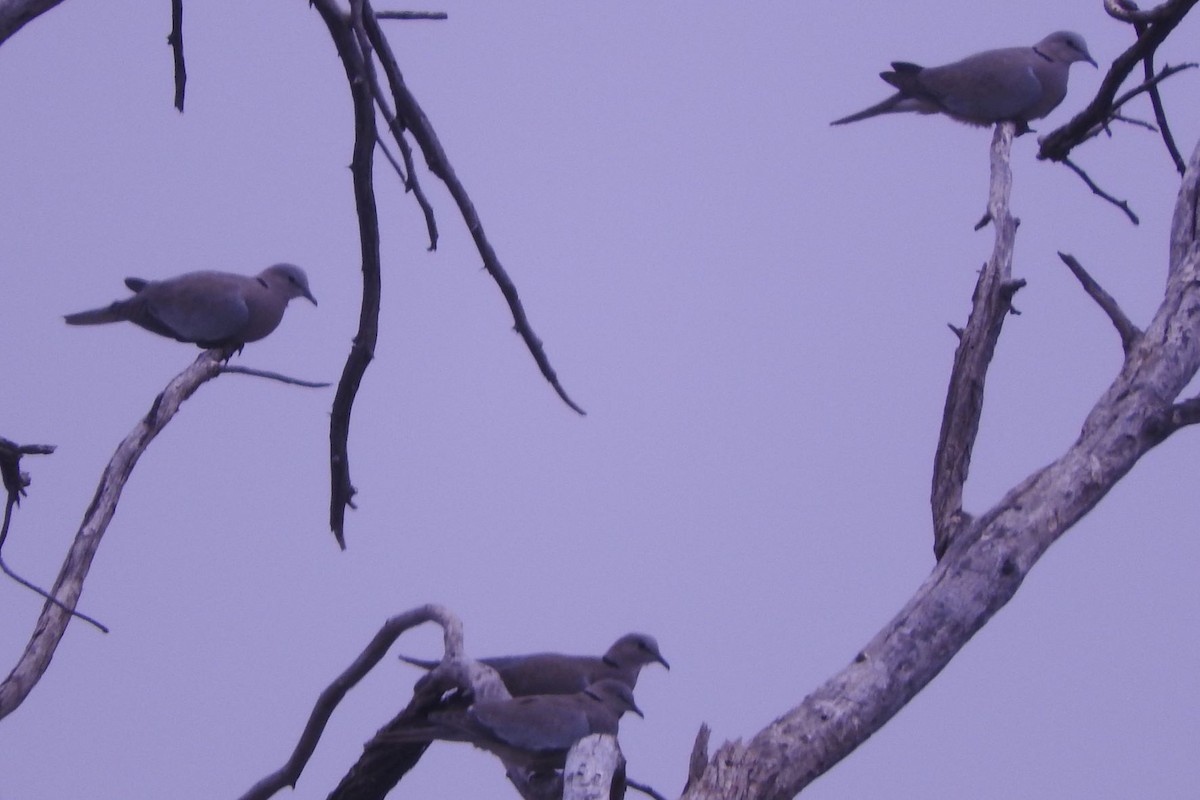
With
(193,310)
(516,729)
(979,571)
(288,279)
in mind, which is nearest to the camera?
(979,571)

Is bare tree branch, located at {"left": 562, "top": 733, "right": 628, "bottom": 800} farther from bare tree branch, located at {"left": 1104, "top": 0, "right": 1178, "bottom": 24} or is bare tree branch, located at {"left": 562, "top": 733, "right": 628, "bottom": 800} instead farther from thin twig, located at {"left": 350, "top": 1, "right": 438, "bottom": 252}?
bare tree branch, located at {"left": 1104, "top": 0, "right": 1178, "bottom": 24}

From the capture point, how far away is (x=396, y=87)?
2.56m

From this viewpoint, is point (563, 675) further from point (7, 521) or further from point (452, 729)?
point (7, 521)

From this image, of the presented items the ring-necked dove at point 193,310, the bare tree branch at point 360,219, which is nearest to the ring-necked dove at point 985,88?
the ring-necked dove at point 193,310

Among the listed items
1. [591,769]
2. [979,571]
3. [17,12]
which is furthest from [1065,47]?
[17,12]

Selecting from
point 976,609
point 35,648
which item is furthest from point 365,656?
point 976,609

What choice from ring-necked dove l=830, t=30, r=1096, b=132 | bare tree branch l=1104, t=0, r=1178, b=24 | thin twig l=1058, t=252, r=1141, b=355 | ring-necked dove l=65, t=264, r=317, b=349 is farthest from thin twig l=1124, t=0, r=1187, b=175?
ring-necked dove l=65, t=264, r=317, b=349

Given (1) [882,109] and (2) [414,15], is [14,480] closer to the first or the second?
(2) [414,15]

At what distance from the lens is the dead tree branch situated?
10.4 ft

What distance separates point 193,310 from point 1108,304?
12.6 ft

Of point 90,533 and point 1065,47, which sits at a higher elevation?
point 1065,47

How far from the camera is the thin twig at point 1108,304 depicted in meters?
3.89

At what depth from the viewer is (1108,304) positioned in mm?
3959

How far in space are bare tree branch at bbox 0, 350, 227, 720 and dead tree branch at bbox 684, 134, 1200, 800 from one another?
180 cm
